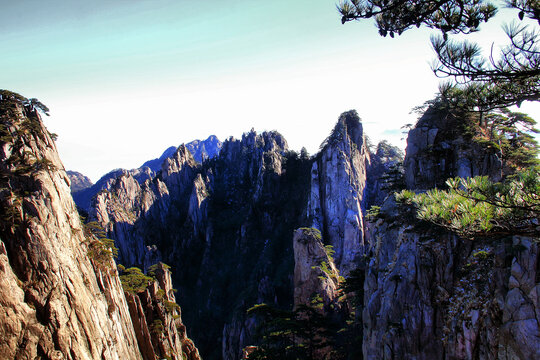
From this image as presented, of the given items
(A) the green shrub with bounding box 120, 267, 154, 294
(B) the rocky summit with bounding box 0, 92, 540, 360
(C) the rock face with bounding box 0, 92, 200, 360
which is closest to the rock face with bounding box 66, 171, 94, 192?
(B) the rocky summit with bounding box 0, 92, 540, 360

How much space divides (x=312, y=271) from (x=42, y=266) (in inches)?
1054

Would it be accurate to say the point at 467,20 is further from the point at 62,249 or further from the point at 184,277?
the point at 184,277

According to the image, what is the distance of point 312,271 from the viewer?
3422 centimetres

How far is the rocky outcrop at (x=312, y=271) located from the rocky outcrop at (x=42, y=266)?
2086 cm

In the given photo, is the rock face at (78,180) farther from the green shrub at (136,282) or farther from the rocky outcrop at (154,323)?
the rocky outcrop at (154,323)

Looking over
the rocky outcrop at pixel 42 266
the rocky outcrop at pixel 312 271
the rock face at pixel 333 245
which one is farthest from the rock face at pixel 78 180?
the rocky outcrop at pixel 42 266

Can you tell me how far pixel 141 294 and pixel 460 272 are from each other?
2165 centimetres

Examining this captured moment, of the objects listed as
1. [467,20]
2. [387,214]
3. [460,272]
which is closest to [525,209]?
[467,20]

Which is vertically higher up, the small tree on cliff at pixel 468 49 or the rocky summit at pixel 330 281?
the small tree on cliff at pixel 468 49

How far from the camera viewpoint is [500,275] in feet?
38.2

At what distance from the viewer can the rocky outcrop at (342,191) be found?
44938mm

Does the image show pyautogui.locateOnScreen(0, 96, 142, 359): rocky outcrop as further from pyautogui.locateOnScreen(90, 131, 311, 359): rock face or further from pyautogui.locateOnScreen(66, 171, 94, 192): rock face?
pyautogui.locateOnScreen(66, 171, 94, 192): rock face

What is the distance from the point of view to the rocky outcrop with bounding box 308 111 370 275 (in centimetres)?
4494

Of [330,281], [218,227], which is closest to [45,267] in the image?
[330,281]
